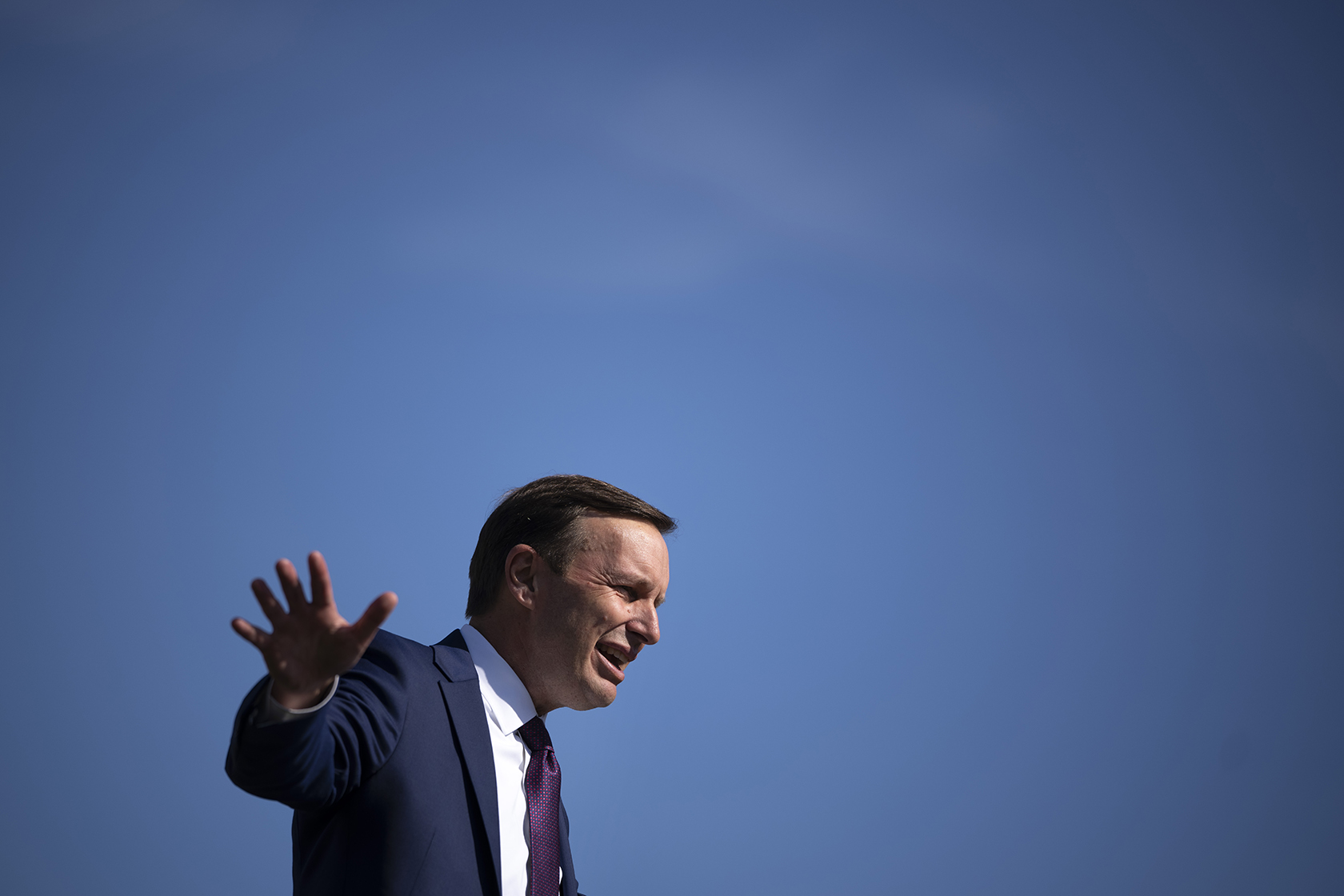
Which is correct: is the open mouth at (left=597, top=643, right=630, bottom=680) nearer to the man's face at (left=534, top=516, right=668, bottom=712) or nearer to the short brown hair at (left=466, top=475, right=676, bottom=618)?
the man's face at (left=534, top=516, right=668, bottom=712)

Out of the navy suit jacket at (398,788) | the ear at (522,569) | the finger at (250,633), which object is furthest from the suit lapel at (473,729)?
the finger at (250,633)

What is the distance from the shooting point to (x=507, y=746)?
2.12 metres

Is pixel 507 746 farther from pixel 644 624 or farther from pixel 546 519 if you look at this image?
pixel 546 519

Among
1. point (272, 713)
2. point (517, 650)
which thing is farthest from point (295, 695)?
point (517, 650)

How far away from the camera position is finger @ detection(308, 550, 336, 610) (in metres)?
1.24

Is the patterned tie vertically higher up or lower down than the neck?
lower down

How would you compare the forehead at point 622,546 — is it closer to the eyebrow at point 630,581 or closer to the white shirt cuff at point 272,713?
the eyebrow at point 630,581

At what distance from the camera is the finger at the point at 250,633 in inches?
49.8

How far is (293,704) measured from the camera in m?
1.34

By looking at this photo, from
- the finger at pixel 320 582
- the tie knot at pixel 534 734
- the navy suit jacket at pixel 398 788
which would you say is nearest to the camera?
the finger at pixel 320 582

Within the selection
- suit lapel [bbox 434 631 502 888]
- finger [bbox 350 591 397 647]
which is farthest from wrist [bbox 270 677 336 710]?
suit lapel [bbox 434 631 502 888]

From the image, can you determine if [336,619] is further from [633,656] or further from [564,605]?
[633,656]

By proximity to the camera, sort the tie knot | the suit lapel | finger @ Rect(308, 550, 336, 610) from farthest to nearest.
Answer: the tie knot < the suit lapel < finger @ Rect(308, 550, 336, 610)

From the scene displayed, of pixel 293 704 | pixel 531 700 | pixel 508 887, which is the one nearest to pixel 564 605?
pixel 531 700
